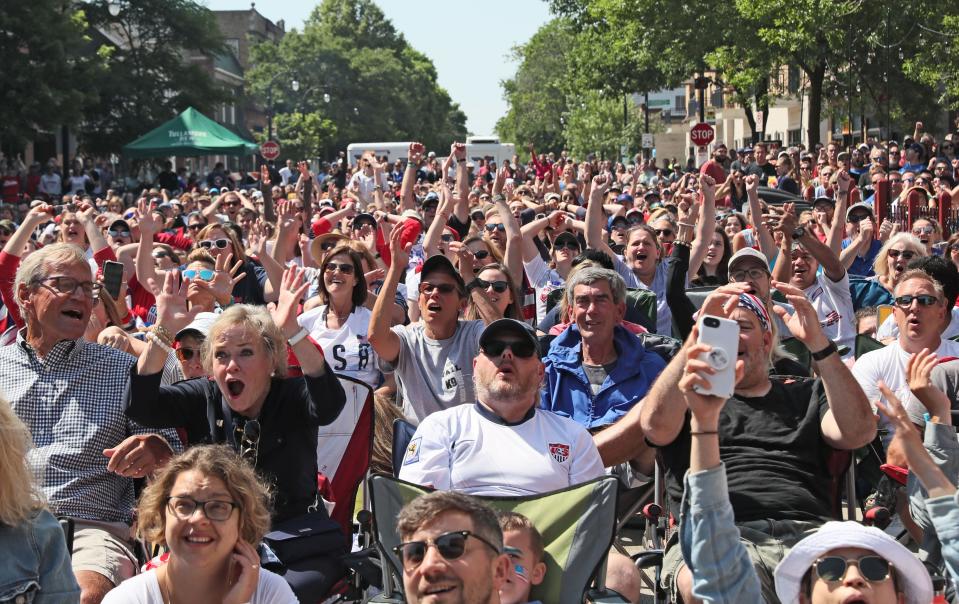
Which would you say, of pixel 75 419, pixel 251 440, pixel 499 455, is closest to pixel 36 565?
pixel 251 440

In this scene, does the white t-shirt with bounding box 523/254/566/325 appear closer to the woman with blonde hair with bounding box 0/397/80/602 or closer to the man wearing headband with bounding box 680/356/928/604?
the man wearing headband with bounding box 680/356/928/604

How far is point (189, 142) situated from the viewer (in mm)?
33719

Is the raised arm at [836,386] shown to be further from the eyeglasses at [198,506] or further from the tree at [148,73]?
the tree at [148,73]

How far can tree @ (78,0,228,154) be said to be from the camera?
5341 centimetres

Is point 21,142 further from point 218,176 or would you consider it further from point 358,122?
point 358,122

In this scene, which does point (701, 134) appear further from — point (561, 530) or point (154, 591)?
point (154, 591)

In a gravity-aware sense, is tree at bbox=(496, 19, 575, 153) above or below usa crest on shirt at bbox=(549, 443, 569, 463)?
above

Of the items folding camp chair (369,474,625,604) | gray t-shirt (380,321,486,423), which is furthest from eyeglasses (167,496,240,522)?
gray t-shirt (380,321,486,423)

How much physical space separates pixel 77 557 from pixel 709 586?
2635 mm

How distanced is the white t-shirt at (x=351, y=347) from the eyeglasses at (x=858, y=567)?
4684 mm

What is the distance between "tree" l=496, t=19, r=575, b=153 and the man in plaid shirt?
105 m

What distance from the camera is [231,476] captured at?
15.1ft

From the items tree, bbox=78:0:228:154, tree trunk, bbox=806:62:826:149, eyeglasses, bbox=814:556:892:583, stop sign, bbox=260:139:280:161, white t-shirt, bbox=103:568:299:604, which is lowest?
white t-shirt, bbox=103:568:299:604

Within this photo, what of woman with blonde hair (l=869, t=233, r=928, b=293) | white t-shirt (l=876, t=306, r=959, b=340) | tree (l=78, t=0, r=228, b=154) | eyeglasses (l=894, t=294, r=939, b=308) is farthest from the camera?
tree (l=78, t=0, r=228, b=154)
